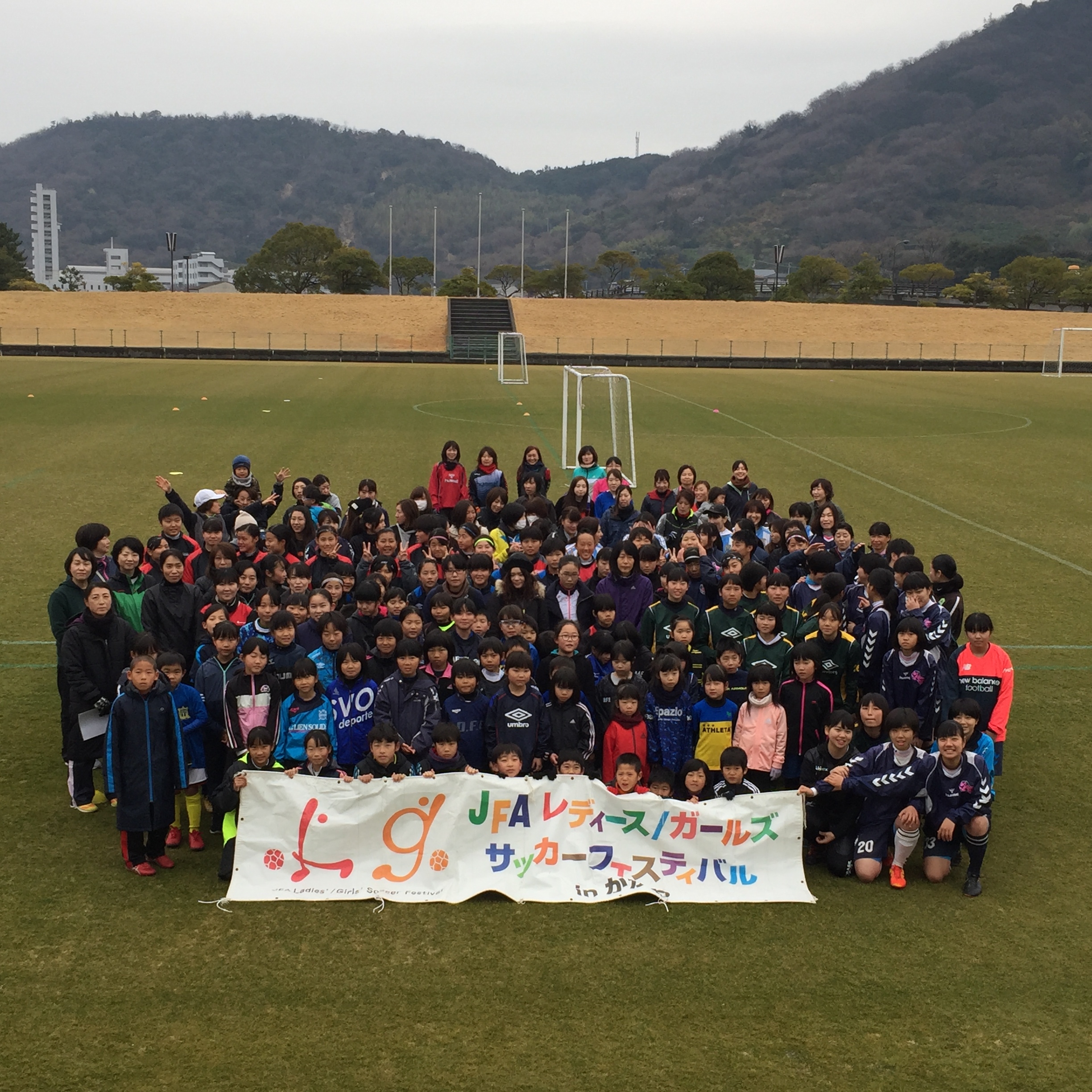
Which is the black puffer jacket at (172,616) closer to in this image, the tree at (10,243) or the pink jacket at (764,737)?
the pink jacket at (764,737)

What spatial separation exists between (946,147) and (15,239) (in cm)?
14955

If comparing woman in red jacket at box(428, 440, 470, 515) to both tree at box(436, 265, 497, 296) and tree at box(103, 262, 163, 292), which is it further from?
tree at box(103, 262, 163, 292)

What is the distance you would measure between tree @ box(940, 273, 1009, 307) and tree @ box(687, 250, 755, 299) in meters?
17.1

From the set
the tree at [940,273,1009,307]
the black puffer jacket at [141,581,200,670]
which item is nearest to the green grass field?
the black puffer jacket at [141,581,200,670]

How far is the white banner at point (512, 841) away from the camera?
241 inches

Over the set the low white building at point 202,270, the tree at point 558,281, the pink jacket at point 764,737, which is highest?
the low white building at point 202,270

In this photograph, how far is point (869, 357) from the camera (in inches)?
2360

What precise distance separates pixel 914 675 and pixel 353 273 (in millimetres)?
88295

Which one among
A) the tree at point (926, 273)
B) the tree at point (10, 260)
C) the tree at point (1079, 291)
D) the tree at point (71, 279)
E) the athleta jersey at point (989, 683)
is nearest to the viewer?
the athleta jersey at point (989, 683)

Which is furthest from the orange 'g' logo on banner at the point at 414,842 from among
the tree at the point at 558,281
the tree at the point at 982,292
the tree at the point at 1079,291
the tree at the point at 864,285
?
the tree at the point at 864,285

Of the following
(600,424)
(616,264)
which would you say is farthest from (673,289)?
(600,424)

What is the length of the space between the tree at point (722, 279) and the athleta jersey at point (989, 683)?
298 feet

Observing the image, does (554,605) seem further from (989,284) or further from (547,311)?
(989,284)

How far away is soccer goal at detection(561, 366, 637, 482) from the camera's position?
2192 centimetres
